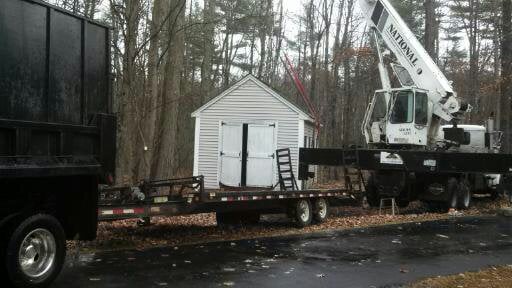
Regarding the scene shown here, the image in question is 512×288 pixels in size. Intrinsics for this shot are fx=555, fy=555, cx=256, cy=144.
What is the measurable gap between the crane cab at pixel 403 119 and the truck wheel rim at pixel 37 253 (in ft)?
40.7

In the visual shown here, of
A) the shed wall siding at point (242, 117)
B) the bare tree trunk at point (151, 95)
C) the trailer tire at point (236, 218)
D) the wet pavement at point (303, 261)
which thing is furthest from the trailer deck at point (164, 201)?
the shed wall siding at point (242, 117)

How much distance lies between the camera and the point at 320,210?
1316 centimetres

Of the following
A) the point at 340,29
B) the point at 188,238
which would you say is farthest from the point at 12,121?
the point at 340,29

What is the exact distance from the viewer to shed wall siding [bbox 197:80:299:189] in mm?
20438

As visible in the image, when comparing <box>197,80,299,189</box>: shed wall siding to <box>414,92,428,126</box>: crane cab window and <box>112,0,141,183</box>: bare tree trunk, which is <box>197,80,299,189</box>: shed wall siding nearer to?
<box>414,92,428,126</box>: crane cab window

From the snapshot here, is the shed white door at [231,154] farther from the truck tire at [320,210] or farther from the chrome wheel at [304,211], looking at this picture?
the chrome wheel at [304,211]

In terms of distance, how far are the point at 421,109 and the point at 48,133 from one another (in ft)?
42.3

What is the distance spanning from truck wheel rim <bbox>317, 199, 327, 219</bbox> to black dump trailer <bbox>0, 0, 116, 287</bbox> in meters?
7.10

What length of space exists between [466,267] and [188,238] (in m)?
4.91

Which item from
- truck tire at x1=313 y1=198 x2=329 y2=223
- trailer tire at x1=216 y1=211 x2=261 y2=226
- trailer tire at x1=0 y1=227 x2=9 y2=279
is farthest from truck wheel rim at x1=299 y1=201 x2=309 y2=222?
trailer tire at x1=0 y1=227 x2=9 y2=279

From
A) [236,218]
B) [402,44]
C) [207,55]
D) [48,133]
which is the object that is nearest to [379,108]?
[402,44]

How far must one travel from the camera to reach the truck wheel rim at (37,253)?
5.81 meters

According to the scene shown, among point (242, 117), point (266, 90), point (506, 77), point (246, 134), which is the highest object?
point (506, 77)

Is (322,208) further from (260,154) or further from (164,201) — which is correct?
(260,154)
